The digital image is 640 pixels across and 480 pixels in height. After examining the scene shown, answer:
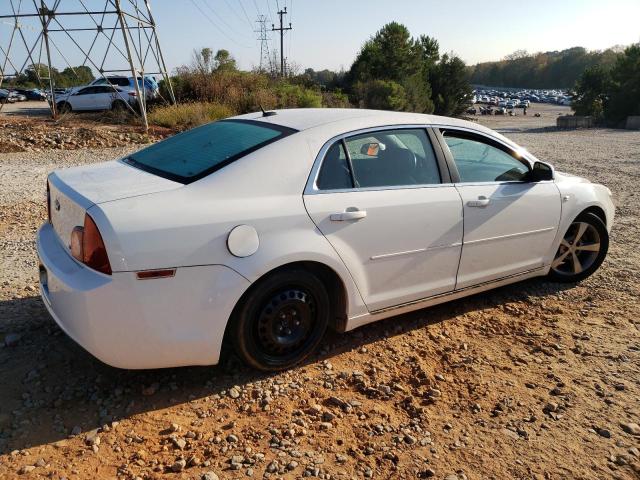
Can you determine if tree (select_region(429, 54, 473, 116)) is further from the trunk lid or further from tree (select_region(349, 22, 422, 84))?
the trunk lid

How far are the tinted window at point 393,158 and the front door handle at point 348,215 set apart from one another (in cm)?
22

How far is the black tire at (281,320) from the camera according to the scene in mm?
2930

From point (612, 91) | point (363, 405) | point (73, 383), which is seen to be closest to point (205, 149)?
point (73, 383)

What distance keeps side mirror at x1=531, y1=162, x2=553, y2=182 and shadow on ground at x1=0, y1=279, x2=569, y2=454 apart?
5.61 ft

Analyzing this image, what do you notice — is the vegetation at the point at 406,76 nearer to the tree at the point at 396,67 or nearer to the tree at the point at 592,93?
the tree at the point at 396,67

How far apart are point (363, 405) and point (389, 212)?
1190 millimetres

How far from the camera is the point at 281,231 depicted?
2920mm

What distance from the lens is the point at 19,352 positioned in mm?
3322

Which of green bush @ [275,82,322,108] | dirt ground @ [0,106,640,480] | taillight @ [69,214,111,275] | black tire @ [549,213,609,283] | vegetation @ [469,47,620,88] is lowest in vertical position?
dirt ground @ [0,106,640,480]

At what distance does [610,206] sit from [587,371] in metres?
2.17

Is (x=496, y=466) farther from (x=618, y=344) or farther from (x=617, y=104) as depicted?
(x=617, y=104)

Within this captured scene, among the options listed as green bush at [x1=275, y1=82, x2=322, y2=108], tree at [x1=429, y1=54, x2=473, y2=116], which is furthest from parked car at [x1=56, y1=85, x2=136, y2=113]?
tree at [x1=429, y1=54, x2=473, y2=116]

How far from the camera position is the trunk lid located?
2768 mm

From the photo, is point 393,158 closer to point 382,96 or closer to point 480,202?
point 480,202
